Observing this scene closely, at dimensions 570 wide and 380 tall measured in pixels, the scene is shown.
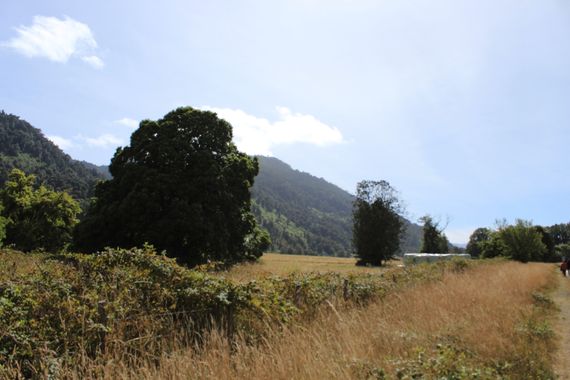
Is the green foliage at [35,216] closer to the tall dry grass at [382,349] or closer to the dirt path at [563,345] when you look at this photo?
the tall dry grass at [382,349]

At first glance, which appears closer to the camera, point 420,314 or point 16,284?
point 16,284

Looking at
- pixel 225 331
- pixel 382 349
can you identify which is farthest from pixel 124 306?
pixel 382 349

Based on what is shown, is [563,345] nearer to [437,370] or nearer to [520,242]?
[437,370]

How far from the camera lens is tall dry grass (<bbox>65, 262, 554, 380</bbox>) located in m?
4.16

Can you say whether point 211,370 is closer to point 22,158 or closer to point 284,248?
point 284,248

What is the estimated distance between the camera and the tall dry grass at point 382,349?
164 inches

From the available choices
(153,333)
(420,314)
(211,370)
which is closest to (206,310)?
(153,333)

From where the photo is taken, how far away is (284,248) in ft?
624

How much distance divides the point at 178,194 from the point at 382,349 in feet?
85.7

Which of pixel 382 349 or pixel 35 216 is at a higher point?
pixel 35 216

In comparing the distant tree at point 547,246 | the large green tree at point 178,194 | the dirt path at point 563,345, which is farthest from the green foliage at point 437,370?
the distant tree at point 547,246

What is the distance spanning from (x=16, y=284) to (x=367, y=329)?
195 inches

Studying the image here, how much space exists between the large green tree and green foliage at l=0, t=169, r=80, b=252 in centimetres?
1673

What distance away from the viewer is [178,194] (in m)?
29.7
